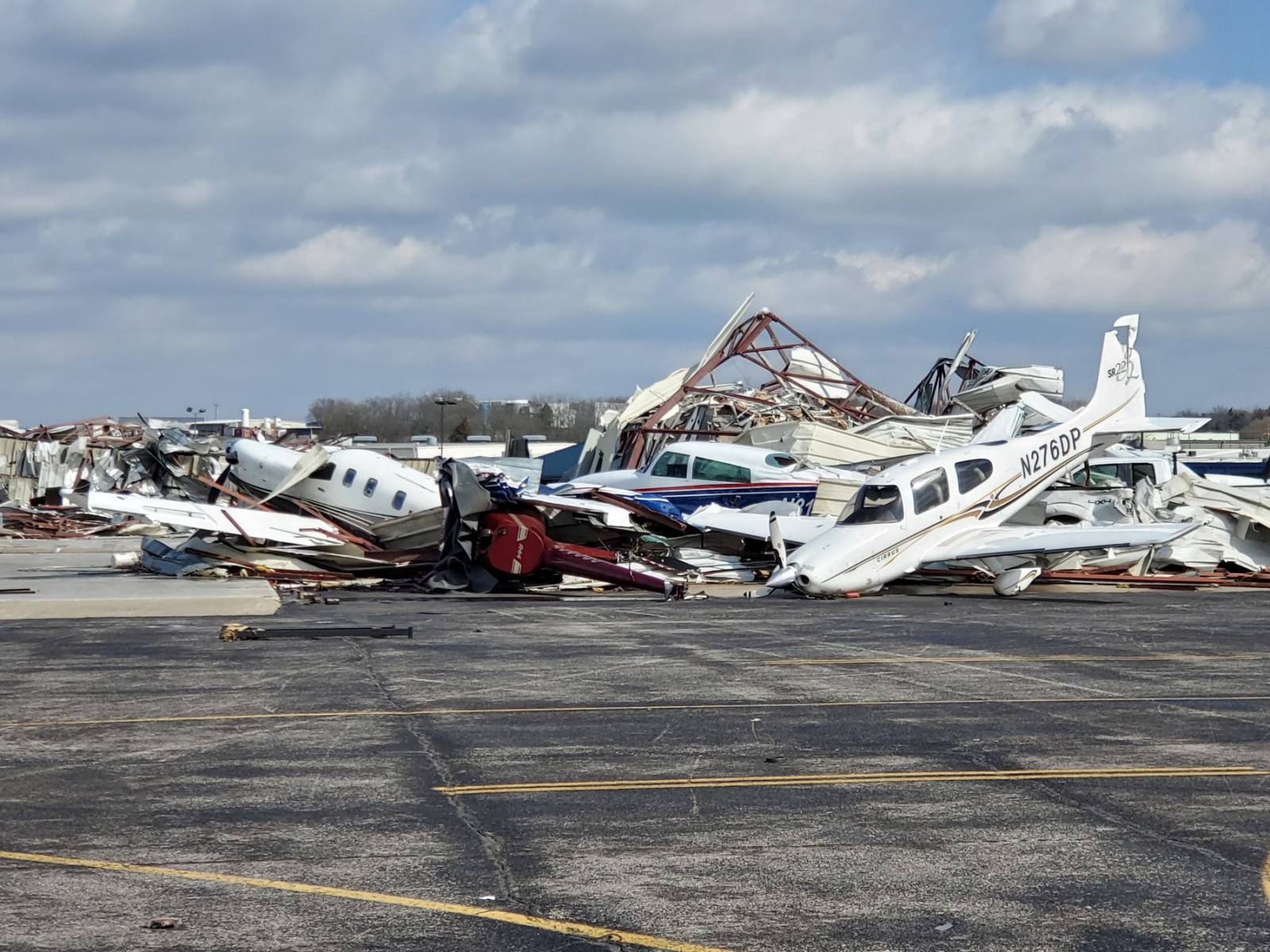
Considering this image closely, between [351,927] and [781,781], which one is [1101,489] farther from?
[351,927]

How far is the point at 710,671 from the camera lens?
47.2 feet

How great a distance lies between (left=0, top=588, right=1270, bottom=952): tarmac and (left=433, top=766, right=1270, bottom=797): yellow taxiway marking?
36 mm

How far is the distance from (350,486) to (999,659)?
15.8 m

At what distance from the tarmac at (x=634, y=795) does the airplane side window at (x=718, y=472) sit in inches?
518

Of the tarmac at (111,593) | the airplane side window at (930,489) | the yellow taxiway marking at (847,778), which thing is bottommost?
the tarmac at (111,593)

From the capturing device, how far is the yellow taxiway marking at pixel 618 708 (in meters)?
11.6

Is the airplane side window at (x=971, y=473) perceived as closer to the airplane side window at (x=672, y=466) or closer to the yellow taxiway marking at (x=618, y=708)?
the airplane side window at (x=672, y=466)

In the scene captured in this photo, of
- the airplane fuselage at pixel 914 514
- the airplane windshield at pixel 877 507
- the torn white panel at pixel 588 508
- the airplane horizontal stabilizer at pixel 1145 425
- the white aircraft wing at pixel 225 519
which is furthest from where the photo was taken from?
the airplane horizontal stabilizer at pixel 1145 425

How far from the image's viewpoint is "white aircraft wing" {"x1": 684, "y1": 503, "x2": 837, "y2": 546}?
25625mm

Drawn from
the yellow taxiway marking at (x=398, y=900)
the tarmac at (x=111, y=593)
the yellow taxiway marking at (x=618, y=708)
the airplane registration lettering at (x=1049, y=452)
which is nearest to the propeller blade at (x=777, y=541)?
the airplane registration lettering at (x=1049, y=452)

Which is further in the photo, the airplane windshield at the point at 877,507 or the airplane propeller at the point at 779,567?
the airplane windshield at the point at 877,507

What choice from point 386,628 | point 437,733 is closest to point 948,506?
point 386,628

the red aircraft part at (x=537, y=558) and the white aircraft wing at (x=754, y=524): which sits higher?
the white aircraft wing at (x=754, y=524)

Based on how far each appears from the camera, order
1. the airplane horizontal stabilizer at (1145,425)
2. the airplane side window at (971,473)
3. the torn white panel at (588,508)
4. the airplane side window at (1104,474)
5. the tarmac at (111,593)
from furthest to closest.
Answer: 1. the airplane side window at (1104,474)
2. the airplane horizontal stabilizer at (1145,425)
3. the torn white panel at (588,508)
4. the airplane side window at (971,473)
5. the tarmac at (111,593)
